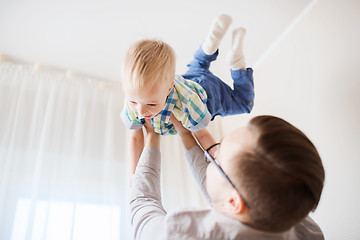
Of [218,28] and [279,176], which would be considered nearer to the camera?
[279,176]

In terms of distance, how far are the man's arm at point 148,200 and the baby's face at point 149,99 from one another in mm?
134

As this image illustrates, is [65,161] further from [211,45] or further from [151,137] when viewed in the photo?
[211,45]

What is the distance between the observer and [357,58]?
1315 mm

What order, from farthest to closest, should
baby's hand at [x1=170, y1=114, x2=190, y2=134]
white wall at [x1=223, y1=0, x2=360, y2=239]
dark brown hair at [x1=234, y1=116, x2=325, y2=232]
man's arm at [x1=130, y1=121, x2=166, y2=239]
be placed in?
white wall at [x1=223, y1=0, x2=360, y2=239] → baby's hand at [x1=170, y1=114, x2=190, y2=134] → man's arm at [x1=130, y1=121, x2=166, y2=239] → dark brown hair at [x1=234, y1=116, x2=325, y2=232]

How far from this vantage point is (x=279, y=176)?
61 cm

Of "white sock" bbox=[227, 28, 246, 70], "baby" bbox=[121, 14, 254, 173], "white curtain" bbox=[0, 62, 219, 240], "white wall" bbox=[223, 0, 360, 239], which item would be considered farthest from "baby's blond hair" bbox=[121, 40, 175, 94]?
"white curtain" bbox=[0, 62, 219, 240]

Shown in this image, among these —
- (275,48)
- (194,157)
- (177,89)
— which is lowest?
(194,157)

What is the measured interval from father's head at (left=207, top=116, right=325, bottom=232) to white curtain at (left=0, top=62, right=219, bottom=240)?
3.94 feet

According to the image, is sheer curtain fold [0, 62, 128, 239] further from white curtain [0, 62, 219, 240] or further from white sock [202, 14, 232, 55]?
white sock [202, 14, 232, 55]

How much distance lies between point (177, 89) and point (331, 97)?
32.7 inches

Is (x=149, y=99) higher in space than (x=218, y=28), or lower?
lower

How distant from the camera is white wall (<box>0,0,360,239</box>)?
1326mm

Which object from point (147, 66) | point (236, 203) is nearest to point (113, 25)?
point (147, 66)

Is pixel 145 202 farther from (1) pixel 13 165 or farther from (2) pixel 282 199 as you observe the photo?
(1) pixel 13 165
